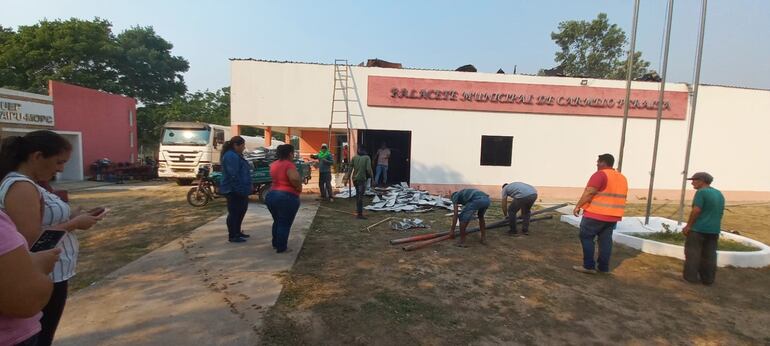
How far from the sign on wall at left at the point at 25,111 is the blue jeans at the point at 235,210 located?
1320 cm

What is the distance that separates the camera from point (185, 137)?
48.4 ft

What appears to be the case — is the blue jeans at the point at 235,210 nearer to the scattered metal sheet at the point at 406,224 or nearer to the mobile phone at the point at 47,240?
the scattered metal sheet at the point at 406,224

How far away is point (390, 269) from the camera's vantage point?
5.28m

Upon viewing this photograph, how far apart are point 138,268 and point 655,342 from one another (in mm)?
5817

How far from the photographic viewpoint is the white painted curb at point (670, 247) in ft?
20.0

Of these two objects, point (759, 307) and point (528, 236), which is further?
point (528, 236)

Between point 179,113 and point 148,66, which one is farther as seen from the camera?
point 148,66

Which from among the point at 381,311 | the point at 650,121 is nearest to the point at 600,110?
the point at 650,121

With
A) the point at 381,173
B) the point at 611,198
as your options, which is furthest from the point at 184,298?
the point at 381,173

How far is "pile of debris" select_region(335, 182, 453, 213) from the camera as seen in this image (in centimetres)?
1012

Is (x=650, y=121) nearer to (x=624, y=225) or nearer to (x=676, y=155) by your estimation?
(x=676, y=155)

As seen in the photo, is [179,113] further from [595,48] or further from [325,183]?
[595,48]

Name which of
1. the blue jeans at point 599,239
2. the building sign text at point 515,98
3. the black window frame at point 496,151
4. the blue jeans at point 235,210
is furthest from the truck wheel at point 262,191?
the blue jeans at point 599,239

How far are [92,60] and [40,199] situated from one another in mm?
32127
